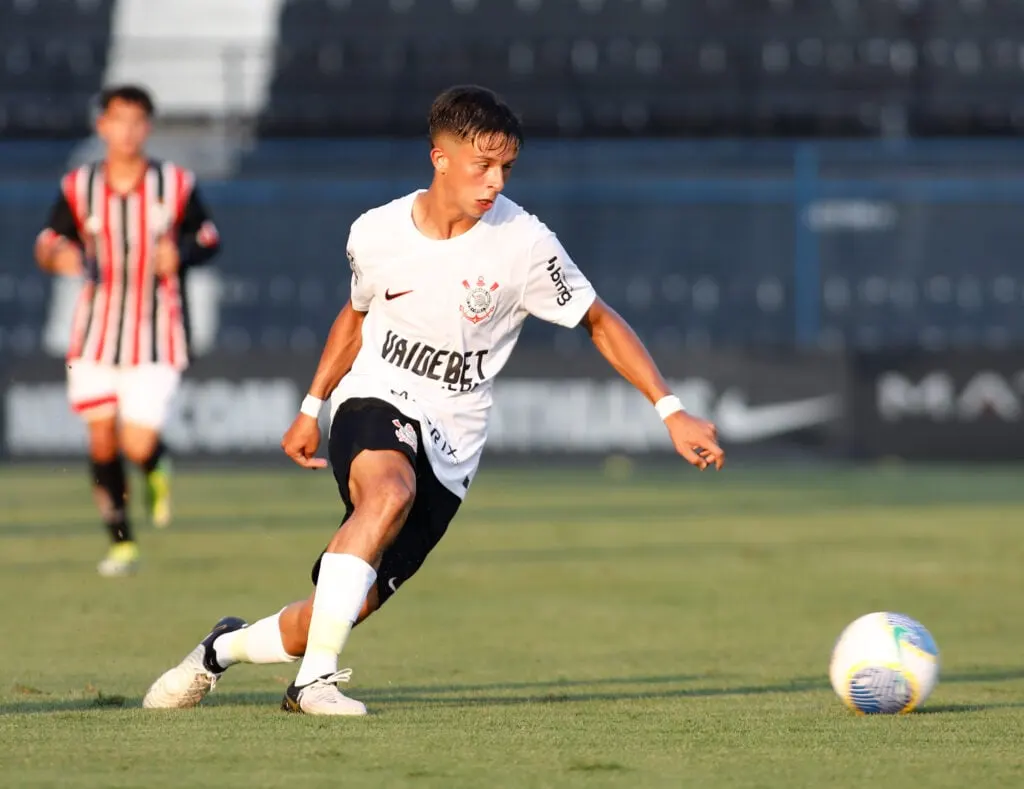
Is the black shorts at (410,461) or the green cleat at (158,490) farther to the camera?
the green cleat at (158,490)

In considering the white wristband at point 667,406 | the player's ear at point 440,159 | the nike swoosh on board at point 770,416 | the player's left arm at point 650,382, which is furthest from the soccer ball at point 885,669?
the nike swoosh on board at point 770,416

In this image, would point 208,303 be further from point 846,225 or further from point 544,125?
point 846,225

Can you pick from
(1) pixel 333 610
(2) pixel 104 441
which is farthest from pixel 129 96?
(1) pixel 333 610

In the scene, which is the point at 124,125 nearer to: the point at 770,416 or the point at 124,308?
the point at 124,308

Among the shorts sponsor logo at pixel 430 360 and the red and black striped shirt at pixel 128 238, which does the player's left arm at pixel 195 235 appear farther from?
the shorts sponsor logo at pixel 430 360

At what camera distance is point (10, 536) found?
11742 mm

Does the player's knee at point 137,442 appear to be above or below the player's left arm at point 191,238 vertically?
below

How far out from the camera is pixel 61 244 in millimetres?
Answer: 9094

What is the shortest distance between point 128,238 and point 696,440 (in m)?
5.18

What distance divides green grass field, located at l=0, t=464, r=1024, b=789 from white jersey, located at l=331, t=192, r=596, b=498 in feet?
2.63

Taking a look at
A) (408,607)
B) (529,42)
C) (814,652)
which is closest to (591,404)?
(529,42)

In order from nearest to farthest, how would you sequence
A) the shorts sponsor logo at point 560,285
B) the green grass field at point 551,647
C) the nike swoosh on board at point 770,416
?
the green grass field at point 551,647, the shorts sponsor logo at point 560,285, the nike swoosh on board at point 770,416

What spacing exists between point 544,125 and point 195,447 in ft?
20.8

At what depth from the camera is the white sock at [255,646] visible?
4938mm
